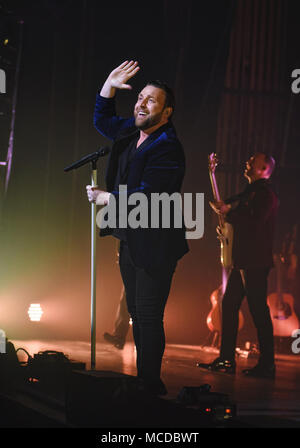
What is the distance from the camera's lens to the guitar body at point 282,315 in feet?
19.3

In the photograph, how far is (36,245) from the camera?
6457 millimetres

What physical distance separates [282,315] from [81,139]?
250 cm

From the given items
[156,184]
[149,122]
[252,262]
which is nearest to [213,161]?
[252,262]

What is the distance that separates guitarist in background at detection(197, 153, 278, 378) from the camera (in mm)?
4266

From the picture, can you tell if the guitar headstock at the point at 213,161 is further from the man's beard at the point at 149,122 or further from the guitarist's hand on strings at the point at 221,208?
the man's beard at the point at 149,122

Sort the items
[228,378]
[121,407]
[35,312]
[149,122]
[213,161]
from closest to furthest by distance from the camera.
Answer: [121,407]
[149,122]
[228,378]
[213,161]
[35,312]

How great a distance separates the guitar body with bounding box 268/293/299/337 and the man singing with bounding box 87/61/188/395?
3.16m

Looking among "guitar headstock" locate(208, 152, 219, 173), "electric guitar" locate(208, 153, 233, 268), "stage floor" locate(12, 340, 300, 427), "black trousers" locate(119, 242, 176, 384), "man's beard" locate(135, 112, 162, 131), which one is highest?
"guitar headstock" locate(208, 152, 219, 173)

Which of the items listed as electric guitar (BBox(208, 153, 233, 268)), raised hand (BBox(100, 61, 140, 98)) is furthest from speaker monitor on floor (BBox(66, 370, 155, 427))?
electric guitar (BBox(208, 153, 233, 268))

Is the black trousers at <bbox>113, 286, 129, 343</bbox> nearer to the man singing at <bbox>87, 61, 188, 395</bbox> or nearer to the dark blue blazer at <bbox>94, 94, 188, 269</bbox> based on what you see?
the man singing at <bbox>87, 61, 188, 395</bbox>

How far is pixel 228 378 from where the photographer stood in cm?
391

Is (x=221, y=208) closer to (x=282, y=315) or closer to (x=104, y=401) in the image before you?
(x=282, y=315)

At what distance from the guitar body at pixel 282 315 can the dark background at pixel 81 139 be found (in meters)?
0.66

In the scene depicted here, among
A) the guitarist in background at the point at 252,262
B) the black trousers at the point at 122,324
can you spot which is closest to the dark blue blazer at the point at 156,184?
the guitarist in background at the point at 252,262
